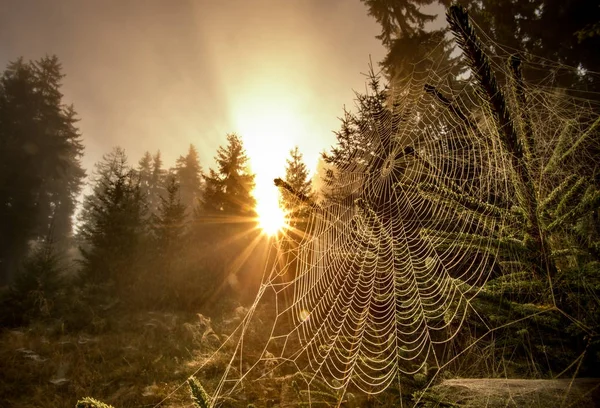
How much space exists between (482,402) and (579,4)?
11584mm

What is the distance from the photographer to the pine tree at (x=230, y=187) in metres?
22.3

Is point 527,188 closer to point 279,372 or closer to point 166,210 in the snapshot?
point 279,372

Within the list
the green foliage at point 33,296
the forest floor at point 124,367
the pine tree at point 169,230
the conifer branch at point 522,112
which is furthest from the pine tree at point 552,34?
the pine tree at point 169,230

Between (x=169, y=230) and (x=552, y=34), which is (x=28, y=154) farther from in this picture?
(x=552, y=34)

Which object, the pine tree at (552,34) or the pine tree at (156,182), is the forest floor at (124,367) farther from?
the pine tree at (156,182)

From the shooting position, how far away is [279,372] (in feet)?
19.8

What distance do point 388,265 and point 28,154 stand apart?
3574cm

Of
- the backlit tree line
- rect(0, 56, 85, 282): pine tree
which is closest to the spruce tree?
the backlit tree line

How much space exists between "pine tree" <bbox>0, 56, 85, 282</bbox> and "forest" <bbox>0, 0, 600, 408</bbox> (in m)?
0.25

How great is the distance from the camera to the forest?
135 centimetres

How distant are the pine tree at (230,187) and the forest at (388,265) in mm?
142

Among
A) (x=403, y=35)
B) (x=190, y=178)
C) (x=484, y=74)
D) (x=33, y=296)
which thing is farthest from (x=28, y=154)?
(x=484, y=74)

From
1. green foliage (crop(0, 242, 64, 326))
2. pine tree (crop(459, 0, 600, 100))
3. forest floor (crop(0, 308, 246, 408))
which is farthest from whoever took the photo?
green foliage (crop(0, 242, 64, 326))

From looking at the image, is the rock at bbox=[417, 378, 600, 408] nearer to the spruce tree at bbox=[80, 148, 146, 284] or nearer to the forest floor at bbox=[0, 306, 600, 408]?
the forest floor at bbox=[0, 306, 600, 408]
